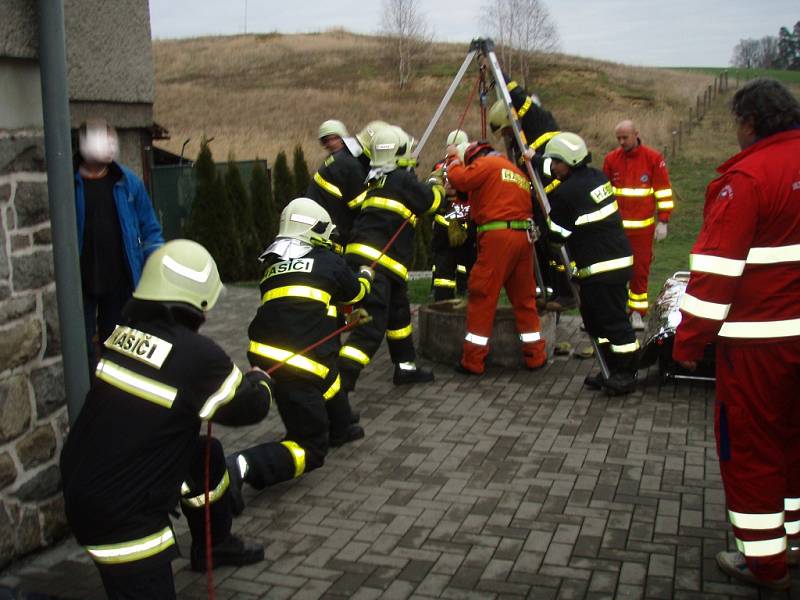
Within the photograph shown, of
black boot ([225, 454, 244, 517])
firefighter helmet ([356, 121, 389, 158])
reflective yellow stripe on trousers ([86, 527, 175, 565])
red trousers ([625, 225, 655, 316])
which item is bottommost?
black boot ([225, 454, 244, 517])

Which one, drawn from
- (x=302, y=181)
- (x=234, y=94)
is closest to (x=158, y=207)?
(x=302, y=181)

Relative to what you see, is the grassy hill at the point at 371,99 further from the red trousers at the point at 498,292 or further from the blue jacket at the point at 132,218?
the blue jacket at the point at 132,218

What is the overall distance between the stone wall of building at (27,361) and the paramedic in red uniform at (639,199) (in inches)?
242

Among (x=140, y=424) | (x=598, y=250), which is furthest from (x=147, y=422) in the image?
(x=598, y=250)

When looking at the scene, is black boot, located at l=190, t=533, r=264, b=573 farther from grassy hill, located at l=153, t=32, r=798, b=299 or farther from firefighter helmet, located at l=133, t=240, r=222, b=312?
grassy hill, located at l=153, t=32, r=798, b=299

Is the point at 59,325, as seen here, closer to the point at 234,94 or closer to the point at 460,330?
the point at 460,330

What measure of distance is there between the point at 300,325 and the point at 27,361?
1544mm

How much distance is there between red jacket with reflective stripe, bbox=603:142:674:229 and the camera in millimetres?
9344

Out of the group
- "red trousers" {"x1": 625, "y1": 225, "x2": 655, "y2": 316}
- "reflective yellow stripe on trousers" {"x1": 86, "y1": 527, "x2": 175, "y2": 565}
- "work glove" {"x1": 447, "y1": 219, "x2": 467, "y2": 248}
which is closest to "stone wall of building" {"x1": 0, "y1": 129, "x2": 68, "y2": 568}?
"reflective yellow stripe on trousers" {"x1": 86, "y1": 527, "x2": 175, "y2": 565}

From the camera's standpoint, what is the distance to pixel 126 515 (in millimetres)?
3465

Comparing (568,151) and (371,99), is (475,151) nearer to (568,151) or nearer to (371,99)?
(568,151)

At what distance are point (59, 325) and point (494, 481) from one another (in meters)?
2.63

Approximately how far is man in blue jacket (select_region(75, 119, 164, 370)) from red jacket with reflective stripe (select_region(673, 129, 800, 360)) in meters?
3.34

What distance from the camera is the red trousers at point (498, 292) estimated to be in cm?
777
